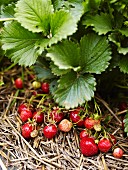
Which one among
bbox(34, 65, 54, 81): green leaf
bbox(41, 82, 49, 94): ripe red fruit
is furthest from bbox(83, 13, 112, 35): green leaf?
bbox(41, 82, 49, 94): ripe red fruit

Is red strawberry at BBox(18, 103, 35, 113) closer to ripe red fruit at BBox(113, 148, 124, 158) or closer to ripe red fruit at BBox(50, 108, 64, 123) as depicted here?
ripe red fruit at BBox(50, 108, 64, 123)

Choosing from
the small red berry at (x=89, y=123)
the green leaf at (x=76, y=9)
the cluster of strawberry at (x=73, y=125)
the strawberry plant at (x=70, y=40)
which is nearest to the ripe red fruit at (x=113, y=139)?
the cluster of strawberry at (x=73, y=125)

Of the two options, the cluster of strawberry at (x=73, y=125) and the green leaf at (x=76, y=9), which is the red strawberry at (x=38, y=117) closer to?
the cluster of strawberry at (x=73, y=125)

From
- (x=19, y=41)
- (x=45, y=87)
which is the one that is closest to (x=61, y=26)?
(x=19, y=41)

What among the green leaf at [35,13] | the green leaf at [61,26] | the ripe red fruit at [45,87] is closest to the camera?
the green leaf at [61,26]

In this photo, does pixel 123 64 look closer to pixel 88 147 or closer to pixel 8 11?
pixel 88 147

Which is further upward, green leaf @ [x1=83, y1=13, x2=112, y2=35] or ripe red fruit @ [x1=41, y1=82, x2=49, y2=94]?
green leaf @ [x1=83, y1=13, x2=112, y2=35]
